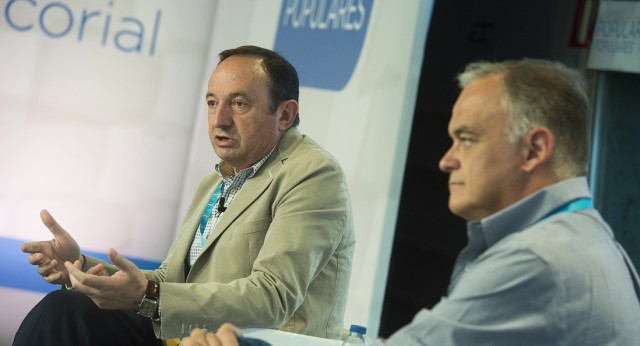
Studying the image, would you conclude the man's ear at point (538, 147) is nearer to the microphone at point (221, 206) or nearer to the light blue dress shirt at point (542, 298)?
the light blue dress shirt at point (542, 298)

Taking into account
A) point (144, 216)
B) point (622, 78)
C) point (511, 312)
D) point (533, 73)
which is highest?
point (622, 78)

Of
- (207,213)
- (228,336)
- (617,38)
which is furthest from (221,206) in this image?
(617,38)

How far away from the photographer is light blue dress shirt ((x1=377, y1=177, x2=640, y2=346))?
1.56m

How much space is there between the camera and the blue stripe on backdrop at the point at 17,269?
4238 millimetres

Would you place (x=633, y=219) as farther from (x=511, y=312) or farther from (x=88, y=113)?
(x=511, y=312)

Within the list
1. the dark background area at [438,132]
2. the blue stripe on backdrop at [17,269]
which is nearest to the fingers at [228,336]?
the blue stripe on backdrop at [17,269]

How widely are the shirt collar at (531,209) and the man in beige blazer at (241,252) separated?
0.89 meters

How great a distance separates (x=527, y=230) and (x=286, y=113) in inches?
54.5

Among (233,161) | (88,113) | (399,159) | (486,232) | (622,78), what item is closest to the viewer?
(486,232)

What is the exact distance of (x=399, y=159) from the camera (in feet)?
13.2

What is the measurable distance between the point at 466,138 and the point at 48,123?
291 centimetres

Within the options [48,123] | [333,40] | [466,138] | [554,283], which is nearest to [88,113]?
[48,123]

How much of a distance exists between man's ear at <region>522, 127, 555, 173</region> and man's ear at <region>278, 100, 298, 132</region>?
1.28 metres

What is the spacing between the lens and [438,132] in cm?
558
